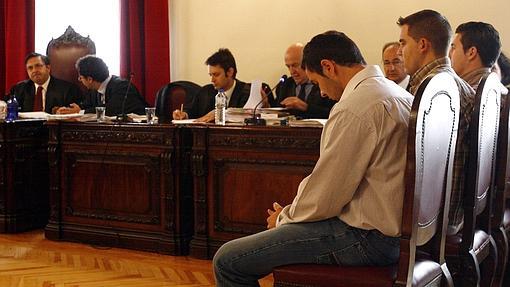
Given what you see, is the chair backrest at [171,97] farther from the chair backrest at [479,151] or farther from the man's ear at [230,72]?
the chair backrest at [479,151]

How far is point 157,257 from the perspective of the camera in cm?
404

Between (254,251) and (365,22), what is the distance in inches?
136

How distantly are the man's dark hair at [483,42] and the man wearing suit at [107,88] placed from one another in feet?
9.43

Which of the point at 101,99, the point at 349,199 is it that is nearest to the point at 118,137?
the point at 101,99

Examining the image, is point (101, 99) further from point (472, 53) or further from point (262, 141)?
point (472, 53)

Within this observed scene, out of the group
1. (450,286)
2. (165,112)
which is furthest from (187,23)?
(450,286)

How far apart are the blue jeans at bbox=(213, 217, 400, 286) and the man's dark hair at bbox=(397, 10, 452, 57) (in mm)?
801

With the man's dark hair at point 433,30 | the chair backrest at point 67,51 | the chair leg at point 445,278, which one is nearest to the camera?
the chair leg at point 445,278

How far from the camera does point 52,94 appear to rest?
566 cm

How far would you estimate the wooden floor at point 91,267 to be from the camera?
11.6 ft

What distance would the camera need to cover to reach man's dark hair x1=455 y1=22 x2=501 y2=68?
2.87 meters

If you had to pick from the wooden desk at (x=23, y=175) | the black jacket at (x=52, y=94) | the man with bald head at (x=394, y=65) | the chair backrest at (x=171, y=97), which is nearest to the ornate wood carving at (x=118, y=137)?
the wooden desk at (x=23, y=175)

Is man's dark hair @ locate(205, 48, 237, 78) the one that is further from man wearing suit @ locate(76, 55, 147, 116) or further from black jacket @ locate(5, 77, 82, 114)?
black jacket @ locate(5, 77, 82, 114)

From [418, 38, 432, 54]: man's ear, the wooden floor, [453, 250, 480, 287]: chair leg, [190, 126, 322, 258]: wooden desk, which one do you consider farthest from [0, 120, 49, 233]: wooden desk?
[453, 250, 480, 287]: chair leg
